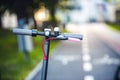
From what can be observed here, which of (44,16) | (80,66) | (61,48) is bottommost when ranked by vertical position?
(61,48)

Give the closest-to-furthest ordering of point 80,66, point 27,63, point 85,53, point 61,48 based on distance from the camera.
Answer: point 80,66 < point 27,63 < point 85,53 < point 61,48

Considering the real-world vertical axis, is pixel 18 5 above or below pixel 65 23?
above

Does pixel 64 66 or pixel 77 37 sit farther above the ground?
pixel 77 37

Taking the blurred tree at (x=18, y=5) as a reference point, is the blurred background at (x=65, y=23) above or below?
below

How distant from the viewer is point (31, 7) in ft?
11.6

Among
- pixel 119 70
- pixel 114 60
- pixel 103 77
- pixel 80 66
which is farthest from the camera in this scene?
pixel 114 60

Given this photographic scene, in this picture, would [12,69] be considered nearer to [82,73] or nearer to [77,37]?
[82,73]

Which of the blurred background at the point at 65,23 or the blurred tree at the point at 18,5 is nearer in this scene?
the blurred tree at the point at 18,5

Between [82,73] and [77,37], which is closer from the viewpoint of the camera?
[77,37]

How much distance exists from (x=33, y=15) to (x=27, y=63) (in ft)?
14.6

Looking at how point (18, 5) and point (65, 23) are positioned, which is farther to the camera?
point (65, 23)

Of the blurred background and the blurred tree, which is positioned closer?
the blurred tree

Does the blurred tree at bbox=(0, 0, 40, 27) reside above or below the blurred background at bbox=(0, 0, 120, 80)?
above

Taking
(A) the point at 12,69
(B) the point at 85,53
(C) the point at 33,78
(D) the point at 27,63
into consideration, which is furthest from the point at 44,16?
(B) the point at 85,53
